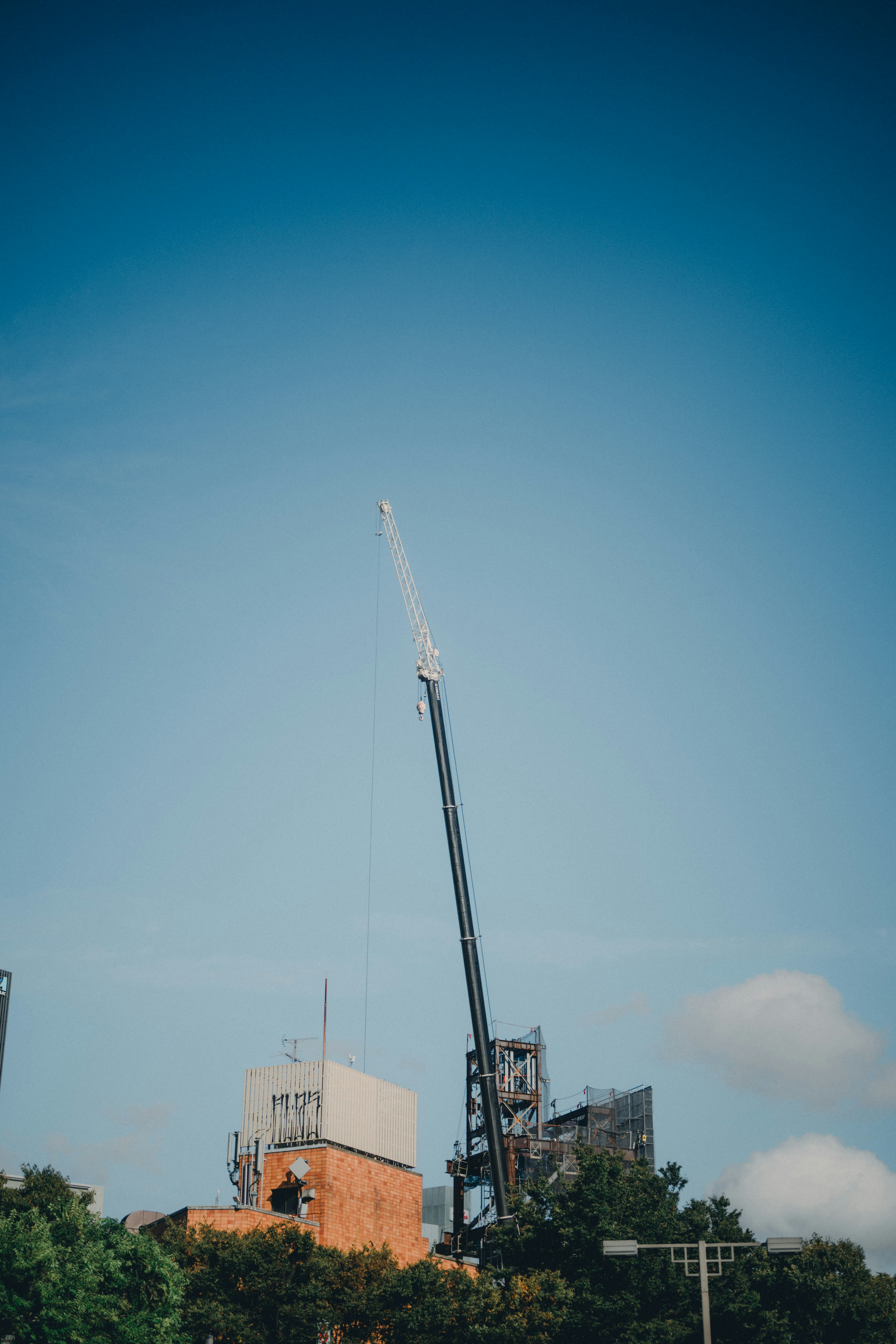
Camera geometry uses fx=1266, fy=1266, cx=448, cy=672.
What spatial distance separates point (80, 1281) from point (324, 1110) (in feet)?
103

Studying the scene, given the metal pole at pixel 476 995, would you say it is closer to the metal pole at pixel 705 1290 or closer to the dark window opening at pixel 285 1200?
the dark window opening at pixel 285 1200

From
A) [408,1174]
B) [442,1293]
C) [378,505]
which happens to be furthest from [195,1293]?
[378,505]

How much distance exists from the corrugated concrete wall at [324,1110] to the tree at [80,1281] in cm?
2422

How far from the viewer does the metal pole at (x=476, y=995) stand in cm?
7612

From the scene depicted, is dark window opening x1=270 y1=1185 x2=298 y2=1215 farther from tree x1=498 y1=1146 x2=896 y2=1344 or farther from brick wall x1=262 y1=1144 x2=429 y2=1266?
tree x1=498 y1=1146 x2=896 y2=1344

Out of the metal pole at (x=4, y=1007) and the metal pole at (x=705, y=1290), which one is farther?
the metal pole at (x=4, y=1007)

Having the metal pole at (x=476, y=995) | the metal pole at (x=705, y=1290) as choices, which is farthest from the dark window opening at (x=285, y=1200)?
the metal pole at (x=705, y=1290)

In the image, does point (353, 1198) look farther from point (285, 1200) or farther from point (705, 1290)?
point (705, 1290)

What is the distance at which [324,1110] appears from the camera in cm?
7975

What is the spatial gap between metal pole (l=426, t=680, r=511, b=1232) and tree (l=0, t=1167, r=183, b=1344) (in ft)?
86.1

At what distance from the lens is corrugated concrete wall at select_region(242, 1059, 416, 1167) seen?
80.1 metres

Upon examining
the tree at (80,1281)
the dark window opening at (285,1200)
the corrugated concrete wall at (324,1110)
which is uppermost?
the corrugated concrete wall at (324,1110)

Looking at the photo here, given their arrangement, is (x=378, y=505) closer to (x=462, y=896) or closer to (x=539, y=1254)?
(x=462, y=896)

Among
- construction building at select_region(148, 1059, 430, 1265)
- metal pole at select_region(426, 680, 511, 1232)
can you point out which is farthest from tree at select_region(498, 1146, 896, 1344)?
construction building at select_region(148, 1059, 430, 1265)
